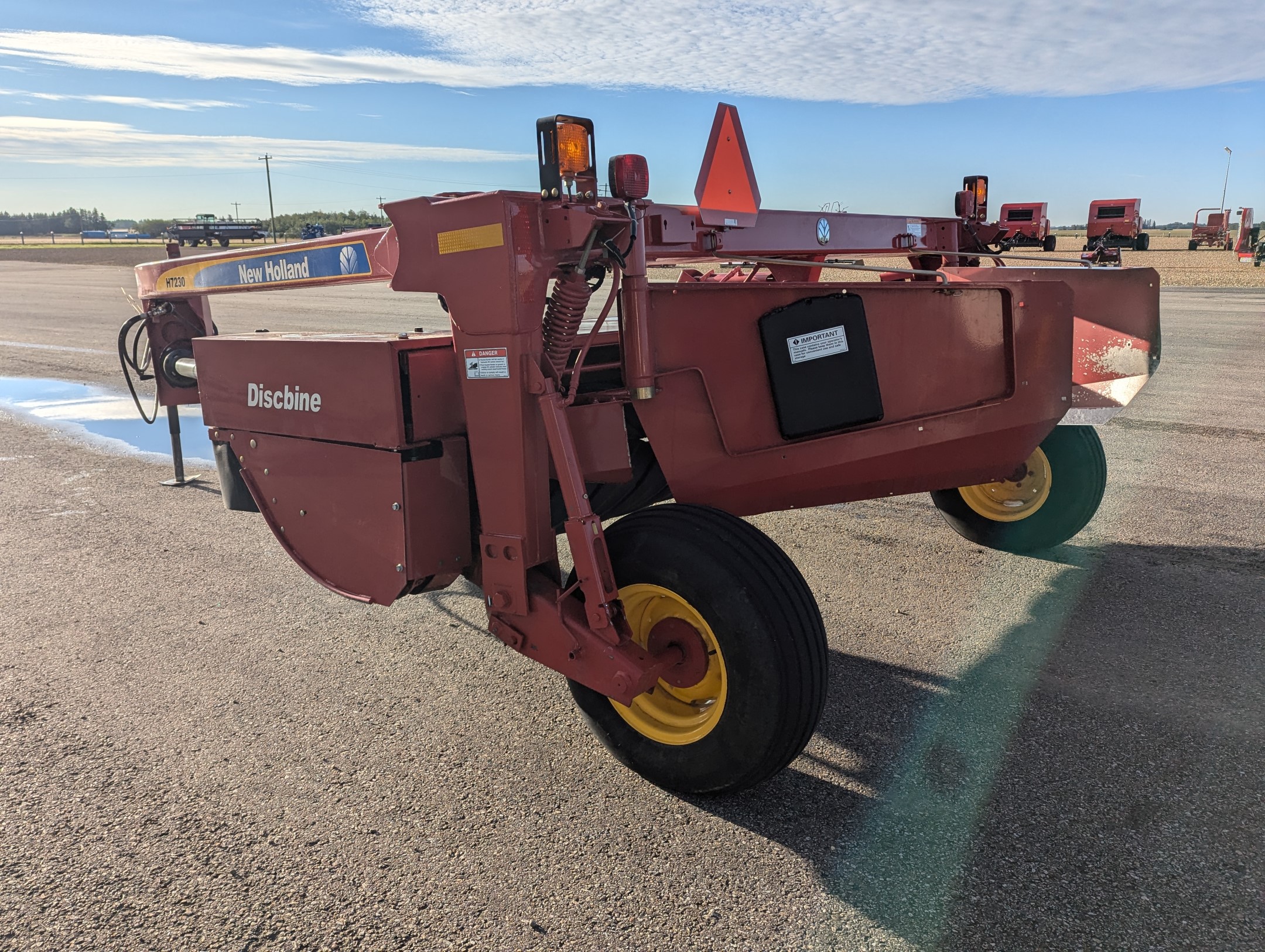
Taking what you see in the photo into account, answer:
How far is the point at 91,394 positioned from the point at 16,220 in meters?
144

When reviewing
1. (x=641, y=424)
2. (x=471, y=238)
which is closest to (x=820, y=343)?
(x=641, y=424)

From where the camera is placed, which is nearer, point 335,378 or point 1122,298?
point 335,378

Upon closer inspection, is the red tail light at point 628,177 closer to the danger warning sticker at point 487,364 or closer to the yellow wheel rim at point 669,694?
the danger warning sticker at point 487,364

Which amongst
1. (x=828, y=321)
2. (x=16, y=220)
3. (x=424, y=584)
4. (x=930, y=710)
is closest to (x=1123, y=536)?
(x=930, y=710)

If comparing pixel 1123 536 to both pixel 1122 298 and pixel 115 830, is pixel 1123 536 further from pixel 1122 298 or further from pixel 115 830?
pixel 115 830

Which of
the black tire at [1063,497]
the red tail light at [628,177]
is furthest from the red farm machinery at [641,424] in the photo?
the black tire at [1063,497]

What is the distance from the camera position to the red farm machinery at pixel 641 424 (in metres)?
2.61

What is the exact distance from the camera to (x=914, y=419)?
2.93 m

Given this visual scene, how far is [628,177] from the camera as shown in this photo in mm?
2672

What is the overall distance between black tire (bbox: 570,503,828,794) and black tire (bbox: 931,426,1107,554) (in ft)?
7.71

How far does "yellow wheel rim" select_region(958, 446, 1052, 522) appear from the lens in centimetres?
451

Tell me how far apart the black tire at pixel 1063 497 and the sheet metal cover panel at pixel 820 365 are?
1876mm

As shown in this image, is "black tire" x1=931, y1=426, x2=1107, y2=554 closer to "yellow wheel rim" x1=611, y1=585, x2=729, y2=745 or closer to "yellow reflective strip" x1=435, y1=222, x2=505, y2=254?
"yellow wheel rim" x1=611, y1=585, x2=729, y2=745

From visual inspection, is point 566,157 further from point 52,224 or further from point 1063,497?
point 52,224
